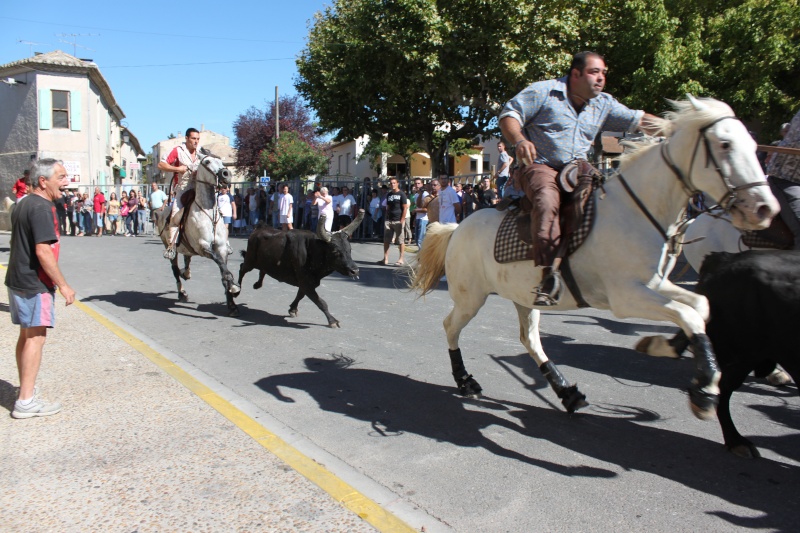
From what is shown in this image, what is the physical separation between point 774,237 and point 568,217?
2.25m

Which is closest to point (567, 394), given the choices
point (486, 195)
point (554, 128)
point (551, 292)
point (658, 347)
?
point (551, 292)

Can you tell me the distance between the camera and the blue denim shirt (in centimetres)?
448

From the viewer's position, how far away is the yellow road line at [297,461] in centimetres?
327

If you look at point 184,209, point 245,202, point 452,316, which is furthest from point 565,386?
point 245,202

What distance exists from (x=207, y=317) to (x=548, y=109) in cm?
605

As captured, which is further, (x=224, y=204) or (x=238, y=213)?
(x=238, y=213)

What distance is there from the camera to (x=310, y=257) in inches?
339

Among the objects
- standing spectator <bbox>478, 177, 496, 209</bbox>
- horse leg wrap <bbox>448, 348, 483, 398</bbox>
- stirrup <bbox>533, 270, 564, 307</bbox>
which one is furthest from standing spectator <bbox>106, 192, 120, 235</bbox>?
stirrup <bbox>533, 270, 564, 307</bbox>

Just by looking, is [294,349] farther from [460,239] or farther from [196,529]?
[196,529]

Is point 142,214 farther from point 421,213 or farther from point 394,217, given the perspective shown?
point 394,217

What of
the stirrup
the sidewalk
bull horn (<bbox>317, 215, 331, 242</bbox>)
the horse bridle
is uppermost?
the horse bridle

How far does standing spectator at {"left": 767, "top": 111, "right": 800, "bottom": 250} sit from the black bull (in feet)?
15.5

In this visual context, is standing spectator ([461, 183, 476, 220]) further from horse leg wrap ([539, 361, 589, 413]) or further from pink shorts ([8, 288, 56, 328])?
pink shorts ([8, 288, 56, 328])

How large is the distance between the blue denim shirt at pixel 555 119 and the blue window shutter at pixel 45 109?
35279 mm
